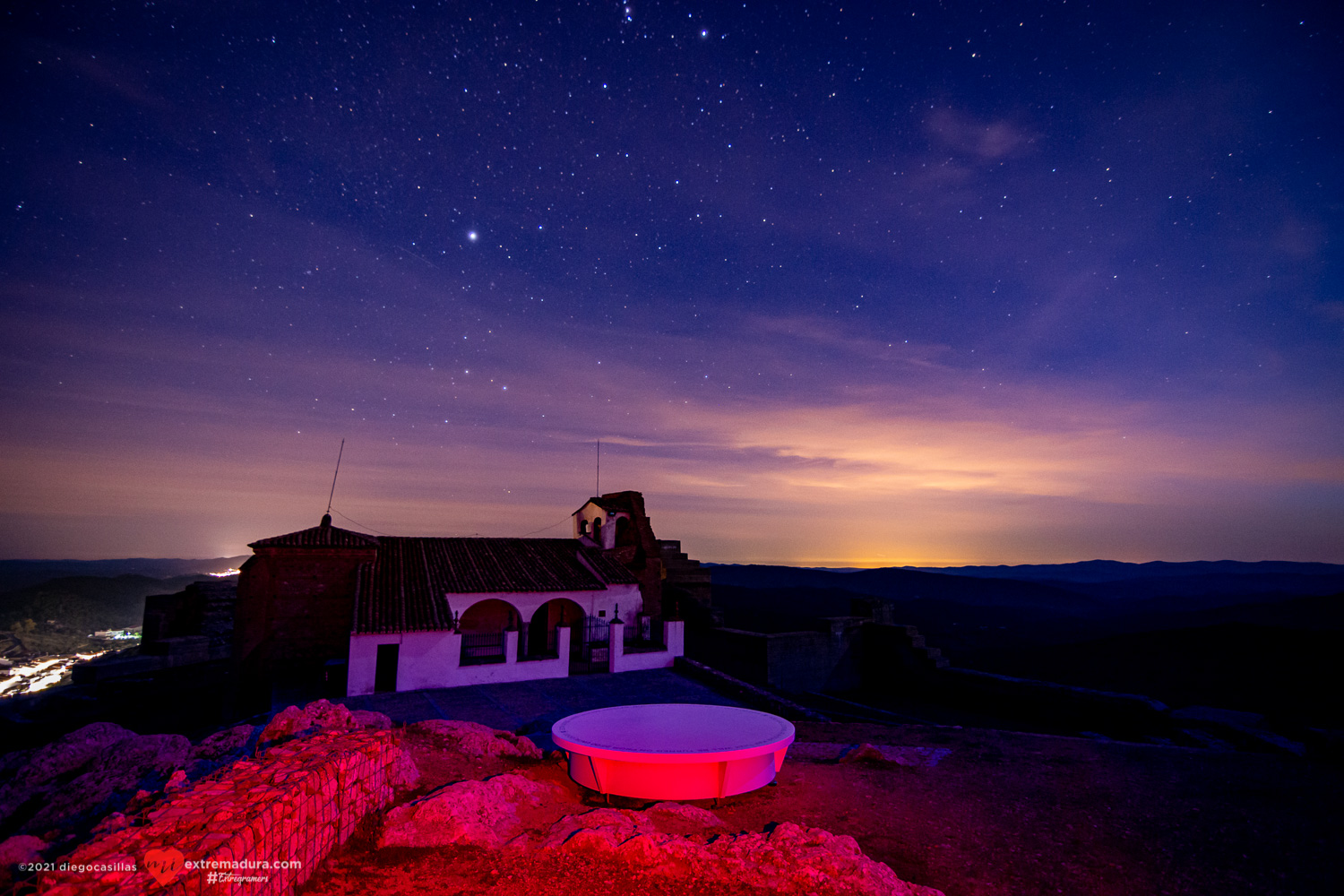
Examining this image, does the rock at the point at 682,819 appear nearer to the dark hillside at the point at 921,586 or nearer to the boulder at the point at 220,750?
the boulder at the point at 220,750

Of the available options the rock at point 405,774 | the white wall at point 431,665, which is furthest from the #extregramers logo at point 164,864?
the white wall at point 431,665

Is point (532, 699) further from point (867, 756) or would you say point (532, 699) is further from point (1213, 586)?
point (1213, 586)

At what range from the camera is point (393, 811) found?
254 inches

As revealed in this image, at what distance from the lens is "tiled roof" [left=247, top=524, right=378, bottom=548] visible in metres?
21.3

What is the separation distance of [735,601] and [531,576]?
6504 cm

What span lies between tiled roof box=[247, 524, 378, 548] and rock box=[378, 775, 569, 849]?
59.2 ft

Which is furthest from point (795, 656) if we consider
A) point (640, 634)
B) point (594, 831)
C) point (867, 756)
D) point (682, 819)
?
point (594, 831)

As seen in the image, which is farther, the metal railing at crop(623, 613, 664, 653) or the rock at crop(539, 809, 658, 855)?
the metal railing at crop(623, 613, 664, 653)

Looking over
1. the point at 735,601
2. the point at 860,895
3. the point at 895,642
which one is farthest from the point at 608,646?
the point at 735,601

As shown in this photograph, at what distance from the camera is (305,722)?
360 inches

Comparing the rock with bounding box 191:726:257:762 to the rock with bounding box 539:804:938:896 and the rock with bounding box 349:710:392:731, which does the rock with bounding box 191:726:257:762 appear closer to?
the rock with bounding box 349:710:392:731

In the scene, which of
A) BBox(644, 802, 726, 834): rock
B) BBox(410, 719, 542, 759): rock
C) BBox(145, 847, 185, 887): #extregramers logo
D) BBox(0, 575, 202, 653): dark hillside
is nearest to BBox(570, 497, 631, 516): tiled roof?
BBox(410, 719, 542, 759): rock

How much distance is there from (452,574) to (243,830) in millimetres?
20017

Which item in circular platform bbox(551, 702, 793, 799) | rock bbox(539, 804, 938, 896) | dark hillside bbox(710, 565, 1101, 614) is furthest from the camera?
dark hillside bbox(710, 565, 1101, 614)
